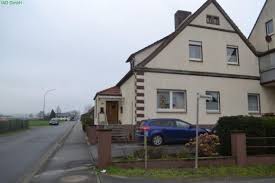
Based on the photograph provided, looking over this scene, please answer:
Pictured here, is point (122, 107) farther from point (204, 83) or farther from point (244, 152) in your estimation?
point (244, 152)

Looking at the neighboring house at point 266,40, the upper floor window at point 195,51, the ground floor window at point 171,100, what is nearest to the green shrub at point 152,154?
Result: the ground floor window at point 171,100

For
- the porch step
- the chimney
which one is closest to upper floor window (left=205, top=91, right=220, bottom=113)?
the porch step

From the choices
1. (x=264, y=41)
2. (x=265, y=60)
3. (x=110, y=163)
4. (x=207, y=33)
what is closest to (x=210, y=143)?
(x=110, y=163)

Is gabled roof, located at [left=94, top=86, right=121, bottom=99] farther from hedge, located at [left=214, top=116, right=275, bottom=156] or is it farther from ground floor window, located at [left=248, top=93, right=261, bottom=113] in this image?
hedge, located at [left=214, top=116, right=275, bottom=156]

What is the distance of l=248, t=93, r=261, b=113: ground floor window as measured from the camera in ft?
82.6

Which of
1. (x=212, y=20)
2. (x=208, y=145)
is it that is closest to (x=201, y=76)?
(x=212, y=20)

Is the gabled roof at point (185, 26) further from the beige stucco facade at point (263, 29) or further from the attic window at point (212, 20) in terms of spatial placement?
the beige stucco facade at point (263, 29)

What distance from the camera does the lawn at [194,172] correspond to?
11.1 meters

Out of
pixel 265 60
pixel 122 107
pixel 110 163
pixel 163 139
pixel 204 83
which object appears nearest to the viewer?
pixel 110 163

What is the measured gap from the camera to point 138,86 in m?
21.6

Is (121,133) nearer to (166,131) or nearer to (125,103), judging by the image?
(166,131)

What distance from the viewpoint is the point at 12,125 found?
1855 inches

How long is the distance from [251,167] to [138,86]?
10.4 meters

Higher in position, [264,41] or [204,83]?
[264,41]
